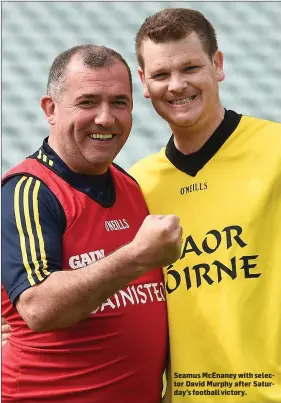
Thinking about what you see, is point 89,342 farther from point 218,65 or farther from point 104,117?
point 218,65

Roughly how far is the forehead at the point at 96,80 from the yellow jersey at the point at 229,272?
10.7 inches

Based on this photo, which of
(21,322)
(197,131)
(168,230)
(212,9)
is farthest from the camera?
(212,9)

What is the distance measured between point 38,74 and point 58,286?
3042mm

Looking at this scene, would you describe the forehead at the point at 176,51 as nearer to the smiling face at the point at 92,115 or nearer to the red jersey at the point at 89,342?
the smiling face at the point at 92,115

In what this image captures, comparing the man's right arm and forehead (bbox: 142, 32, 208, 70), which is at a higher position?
forehead (bbox: 142, 32, 208, 70)

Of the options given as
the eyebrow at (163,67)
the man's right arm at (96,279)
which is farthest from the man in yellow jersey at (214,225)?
the man's right arm at (96,279)

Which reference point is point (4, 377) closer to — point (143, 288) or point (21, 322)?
point (21, 322)

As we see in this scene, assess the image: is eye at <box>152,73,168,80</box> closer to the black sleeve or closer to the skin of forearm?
the black sleeve

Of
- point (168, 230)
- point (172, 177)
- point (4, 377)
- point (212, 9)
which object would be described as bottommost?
point (4, 377)

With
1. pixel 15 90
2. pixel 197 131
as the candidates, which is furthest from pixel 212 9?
pixel 197 131

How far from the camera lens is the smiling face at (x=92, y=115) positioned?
1.82 meters

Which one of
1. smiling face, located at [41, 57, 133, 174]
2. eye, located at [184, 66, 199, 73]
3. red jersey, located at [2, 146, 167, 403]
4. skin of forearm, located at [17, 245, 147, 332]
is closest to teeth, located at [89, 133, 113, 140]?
smiling face, located at [41, 57, 133, 174]

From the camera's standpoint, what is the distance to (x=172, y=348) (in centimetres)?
190

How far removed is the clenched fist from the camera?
58.7 inches
